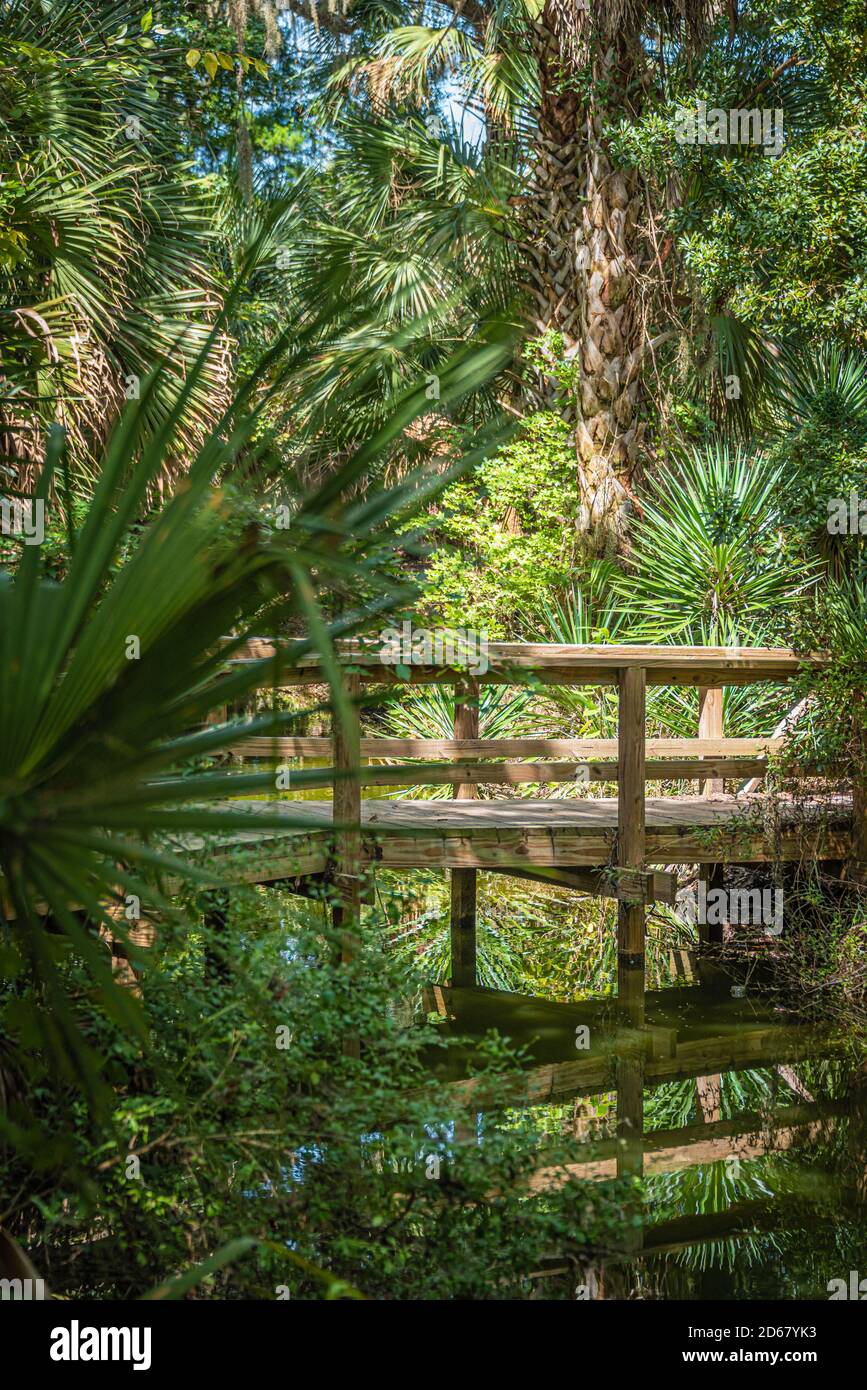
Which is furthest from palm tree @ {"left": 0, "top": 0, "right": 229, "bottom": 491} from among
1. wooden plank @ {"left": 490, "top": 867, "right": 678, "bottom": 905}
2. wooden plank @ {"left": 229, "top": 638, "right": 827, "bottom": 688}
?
wooden plank @ {"left": 490, "top": 867, "right": 678, "bottom": 905}

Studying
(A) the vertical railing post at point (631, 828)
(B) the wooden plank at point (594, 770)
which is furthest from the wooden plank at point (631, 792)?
(B) the wooden plank at point (594, 770)

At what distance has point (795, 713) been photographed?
21.0ft

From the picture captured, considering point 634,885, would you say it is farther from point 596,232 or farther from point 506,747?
point 596,232

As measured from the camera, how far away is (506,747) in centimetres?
690

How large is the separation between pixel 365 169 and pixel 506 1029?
378 inches

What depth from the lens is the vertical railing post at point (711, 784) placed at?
7249 millimetres

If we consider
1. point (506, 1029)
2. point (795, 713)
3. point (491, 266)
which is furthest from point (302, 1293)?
point (491, 266)

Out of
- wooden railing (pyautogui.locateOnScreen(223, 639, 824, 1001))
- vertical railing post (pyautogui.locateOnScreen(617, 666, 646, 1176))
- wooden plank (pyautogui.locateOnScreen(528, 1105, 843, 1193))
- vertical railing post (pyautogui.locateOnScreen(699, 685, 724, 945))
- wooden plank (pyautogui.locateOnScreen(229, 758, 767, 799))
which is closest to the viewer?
wooden plank (pyautogui.locateOnScreen(528, 1105, 843, 1193))

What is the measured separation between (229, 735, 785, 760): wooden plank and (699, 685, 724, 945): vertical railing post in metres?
0.16

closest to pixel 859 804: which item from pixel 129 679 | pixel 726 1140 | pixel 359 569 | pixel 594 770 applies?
pixel 594 770

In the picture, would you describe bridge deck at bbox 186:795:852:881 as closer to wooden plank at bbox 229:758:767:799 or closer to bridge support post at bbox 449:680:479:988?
wooden plank at bbox 229:758:767:799

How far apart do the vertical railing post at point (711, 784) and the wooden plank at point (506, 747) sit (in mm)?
156

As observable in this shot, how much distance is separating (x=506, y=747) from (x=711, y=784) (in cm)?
180

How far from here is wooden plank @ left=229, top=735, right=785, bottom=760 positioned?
6.71 meters
